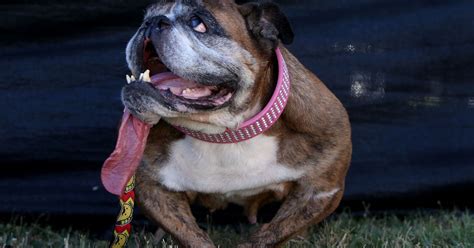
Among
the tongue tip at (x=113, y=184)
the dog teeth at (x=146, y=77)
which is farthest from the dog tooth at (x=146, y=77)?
the tongue tip at (x=113, y=184)

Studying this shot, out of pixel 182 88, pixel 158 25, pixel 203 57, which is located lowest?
pixel 182 88

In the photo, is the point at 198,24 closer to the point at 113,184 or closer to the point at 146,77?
the point at 146,77

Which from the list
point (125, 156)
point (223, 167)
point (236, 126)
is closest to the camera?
point (125, 156)

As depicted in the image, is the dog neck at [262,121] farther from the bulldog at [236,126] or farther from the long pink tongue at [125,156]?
the long pink tongue at [125,156]

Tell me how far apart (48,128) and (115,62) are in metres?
0.45

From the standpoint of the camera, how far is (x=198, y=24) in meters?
3.43

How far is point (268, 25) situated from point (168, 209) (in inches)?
31.9

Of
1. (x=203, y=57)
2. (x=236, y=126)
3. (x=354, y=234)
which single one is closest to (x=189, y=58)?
(x=203, y=57)

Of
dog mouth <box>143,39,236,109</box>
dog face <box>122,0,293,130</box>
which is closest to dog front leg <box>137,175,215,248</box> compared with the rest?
dog face <box>122,0,293,130</box>

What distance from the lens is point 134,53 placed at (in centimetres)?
341

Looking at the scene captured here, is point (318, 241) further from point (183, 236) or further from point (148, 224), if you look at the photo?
point (148, 224)

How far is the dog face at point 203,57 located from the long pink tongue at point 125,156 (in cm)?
9

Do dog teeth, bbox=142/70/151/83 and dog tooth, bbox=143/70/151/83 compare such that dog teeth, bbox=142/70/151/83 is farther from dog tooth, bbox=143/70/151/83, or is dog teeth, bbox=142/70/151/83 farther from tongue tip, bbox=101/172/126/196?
tongue tip, bbox=101/172/126/196

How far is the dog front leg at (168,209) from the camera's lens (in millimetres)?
3666
